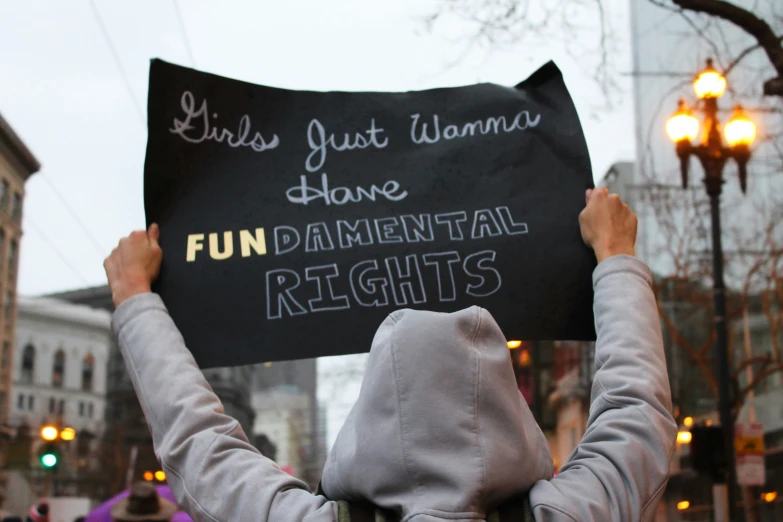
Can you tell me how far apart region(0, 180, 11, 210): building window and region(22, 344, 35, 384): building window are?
1832cm

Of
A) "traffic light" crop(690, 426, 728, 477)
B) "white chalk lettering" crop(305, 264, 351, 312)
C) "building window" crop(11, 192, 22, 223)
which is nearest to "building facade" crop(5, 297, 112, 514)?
"building window" crop(11, 192, 22, 223)

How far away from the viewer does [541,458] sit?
5.86 ft

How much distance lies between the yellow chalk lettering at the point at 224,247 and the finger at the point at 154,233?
142 mm

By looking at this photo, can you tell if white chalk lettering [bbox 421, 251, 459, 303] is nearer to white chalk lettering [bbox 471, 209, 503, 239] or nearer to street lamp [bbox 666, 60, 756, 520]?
white chalk lettering [bbox 471, 209, 503, 239]

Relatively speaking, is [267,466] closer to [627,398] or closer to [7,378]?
[627,398]

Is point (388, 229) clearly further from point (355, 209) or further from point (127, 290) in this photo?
point (127, 290)

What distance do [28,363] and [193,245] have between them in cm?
5253

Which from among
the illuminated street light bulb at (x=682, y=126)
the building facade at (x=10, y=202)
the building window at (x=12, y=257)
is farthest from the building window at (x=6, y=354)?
the illuminated street light bulb at (x=682, y=126)

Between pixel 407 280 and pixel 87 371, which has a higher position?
pixel 87 371

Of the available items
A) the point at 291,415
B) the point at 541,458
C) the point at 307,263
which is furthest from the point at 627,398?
the point at 291,415

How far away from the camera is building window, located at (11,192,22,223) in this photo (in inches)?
1339

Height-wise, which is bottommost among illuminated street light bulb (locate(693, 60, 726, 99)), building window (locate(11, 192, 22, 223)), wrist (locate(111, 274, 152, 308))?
wrist (locate(111, 274, 152, 308))

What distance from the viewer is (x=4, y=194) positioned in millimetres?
33156

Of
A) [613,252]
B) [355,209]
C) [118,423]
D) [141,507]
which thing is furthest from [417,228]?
[118,423]
